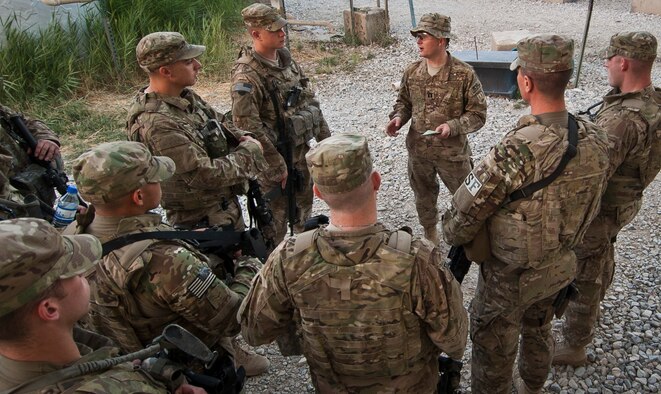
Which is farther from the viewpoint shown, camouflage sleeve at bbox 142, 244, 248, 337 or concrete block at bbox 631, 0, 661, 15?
concrete block at bbox 631, 0, 661, 15

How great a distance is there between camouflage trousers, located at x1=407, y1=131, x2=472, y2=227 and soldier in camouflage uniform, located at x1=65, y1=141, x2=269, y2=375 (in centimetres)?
271

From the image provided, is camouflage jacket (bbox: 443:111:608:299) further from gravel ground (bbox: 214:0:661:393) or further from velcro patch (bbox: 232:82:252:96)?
velcro patch (bbox: 232:82:252:96)

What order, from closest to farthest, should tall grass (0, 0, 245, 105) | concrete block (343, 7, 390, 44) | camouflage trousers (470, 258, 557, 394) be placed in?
camouflage trousers (470, 258, 557, 394)
tall grass (0, 0, 245, 105)
concrete block (343, 7, 390, 44)

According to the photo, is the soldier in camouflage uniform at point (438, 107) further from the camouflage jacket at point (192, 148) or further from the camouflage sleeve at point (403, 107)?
the camouflage jacket at point (192, 148)

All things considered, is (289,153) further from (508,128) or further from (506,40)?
(506,40)

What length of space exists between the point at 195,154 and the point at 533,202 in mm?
1960

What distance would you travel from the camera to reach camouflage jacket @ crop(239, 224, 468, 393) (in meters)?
2.03

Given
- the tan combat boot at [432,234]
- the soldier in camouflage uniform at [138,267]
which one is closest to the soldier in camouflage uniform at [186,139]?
the soldier in camouflage uniform at [138,267]

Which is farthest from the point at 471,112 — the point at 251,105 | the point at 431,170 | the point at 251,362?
the point at 251,362

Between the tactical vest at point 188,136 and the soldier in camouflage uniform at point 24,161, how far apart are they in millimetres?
854

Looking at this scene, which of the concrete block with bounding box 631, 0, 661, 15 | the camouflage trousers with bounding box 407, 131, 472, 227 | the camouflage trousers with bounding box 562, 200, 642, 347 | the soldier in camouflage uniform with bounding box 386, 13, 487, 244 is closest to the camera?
the camouflage trousers with bounding box 562, 200, 642, 347

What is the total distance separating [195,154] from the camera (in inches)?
132

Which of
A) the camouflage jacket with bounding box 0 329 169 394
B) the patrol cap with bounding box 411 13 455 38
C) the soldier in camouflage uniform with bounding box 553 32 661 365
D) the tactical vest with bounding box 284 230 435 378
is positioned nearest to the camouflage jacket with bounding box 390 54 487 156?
the patrol cap with bounding box 411 13 455 38

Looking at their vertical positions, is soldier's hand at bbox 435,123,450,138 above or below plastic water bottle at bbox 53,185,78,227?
below
